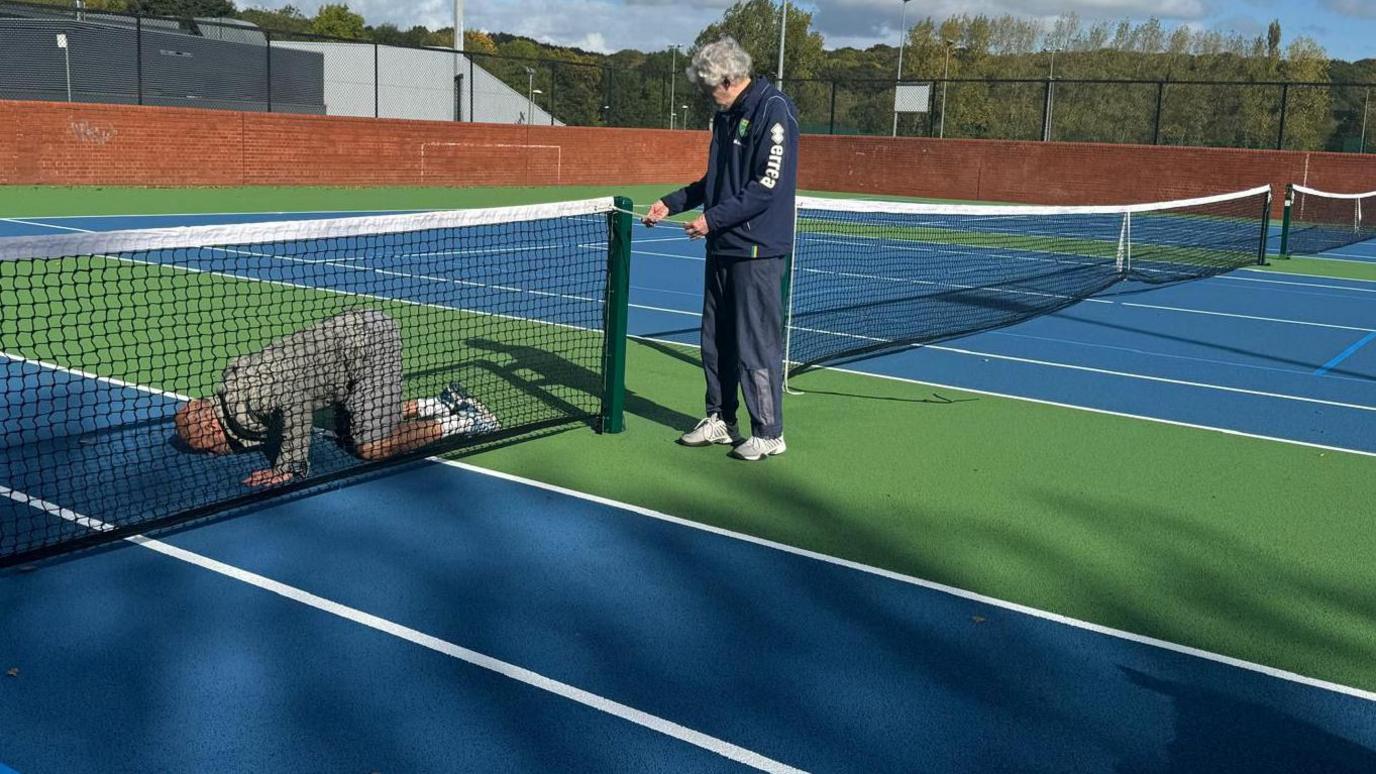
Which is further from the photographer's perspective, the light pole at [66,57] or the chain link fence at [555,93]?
the chain link fence at [555,93]

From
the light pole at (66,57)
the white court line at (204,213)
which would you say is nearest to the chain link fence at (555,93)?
the light pole at (66,57)

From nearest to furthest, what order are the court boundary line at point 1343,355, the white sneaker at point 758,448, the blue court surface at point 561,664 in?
the blue court surface at point 561,664, the white sneaker at point 758,448, the court boundary line at point 1343,355

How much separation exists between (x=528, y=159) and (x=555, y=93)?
20.6 ft

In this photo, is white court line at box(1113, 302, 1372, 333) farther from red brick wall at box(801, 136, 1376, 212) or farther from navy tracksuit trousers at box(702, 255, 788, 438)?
red brick wall at box(801, 136, 1376, 212)

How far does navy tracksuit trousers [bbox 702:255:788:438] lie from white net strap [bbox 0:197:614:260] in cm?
92

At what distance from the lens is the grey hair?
6.76m

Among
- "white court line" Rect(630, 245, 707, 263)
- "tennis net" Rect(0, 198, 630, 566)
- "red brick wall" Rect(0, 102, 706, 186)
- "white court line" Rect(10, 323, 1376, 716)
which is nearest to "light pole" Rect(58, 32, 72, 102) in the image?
"red brick wall" Rect(0, 102, 706, 186)

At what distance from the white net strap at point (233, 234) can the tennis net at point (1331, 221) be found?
21845mm

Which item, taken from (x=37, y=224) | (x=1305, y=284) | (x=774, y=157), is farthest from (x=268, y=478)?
(x=1305, y=284)

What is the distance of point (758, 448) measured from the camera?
717 centimetres

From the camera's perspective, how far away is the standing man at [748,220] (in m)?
6.73

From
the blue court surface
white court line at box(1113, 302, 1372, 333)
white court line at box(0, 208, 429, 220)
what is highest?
white court line at box(0, 208, 429, 220)

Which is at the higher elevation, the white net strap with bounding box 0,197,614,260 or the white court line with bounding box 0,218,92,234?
the white net strap with bounding box 0,197,614,260

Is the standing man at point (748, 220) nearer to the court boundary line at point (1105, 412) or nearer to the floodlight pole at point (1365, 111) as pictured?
the court boundary line at point (1105, 412)
